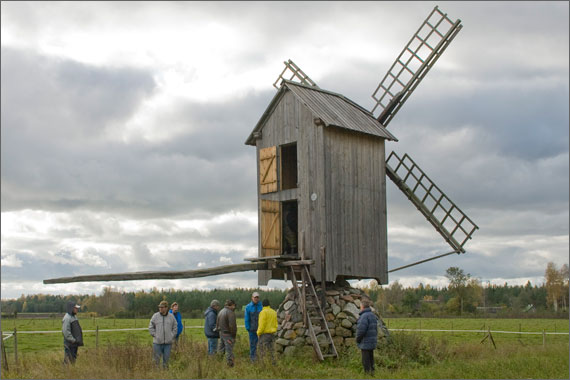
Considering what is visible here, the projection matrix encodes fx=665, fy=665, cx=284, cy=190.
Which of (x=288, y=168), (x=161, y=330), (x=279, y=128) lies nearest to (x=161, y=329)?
(x=161, y=330)

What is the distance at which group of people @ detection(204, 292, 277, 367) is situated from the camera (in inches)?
611

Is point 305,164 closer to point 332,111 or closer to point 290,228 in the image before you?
point 332,111

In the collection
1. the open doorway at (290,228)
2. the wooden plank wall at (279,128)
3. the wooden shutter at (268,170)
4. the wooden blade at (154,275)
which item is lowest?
the wooden blade at (154,275)

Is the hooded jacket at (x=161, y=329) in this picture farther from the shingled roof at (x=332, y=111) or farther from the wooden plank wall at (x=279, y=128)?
the shingled roof at (x=332, y=111)

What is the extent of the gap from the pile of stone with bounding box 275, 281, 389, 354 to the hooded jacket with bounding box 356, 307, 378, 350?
352cm

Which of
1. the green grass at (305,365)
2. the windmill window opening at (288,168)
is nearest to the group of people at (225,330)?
the green grass at (305,365)

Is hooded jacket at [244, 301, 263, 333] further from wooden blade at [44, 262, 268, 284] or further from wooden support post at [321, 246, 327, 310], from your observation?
wooden support post at [321, 246, 327, 310]

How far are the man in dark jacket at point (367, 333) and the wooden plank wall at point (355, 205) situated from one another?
4058 mm

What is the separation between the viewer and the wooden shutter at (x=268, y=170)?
1991 centimetres

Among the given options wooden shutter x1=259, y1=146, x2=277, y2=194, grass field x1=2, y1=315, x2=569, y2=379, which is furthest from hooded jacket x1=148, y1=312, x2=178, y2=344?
wooden shutter x1=259, y1=146, x2=277, y2=194

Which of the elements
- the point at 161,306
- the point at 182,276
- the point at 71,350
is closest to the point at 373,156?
the point at 182,276

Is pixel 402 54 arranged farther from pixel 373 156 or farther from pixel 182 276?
pixel 182 276

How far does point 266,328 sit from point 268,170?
5643mm

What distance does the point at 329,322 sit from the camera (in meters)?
18.5
